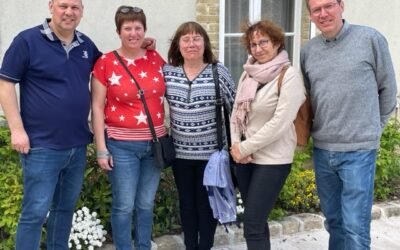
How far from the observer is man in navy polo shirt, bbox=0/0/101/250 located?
3125 mm

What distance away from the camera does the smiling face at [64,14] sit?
3168mm

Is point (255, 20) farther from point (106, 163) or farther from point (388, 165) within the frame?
point (106, 163)

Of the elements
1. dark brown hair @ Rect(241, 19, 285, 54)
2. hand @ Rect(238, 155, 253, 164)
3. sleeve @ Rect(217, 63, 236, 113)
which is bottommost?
hand @ Rect(238, 155, 253, 164)

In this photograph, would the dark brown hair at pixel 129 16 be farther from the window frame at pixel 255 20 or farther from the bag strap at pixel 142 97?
the window frame at pixel 255 20

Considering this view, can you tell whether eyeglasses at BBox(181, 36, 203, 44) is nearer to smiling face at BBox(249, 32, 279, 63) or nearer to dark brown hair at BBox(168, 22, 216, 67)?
dark brown hair at BBox(168, 22, 216, 67)

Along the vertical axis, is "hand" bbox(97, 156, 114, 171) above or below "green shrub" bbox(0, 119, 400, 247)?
above

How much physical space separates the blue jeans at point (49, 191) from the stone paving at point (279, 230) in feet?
2.59

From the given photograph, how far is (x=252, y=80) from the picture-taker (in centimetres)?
334

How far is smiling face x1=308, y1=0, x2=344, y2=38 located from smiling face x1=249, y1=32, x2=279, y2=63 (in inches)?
12.8

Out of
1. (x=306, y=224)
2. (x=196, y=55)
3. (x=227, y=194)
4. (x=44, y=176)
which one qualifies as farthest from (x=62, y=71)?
(x=306, y=224)

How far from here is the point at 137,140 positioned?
3490mm

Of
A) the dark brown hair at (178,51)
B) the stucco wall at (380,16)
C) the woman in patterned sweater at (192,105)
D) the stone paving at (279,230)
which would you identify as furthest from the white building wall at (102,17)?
the stucco wall at (380,16)

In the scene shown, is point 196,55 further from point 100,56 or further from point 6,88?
point 6,88

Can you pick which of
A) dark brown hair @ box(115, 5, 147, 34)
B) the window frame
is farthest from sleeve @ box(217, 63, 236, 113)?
the window frame
